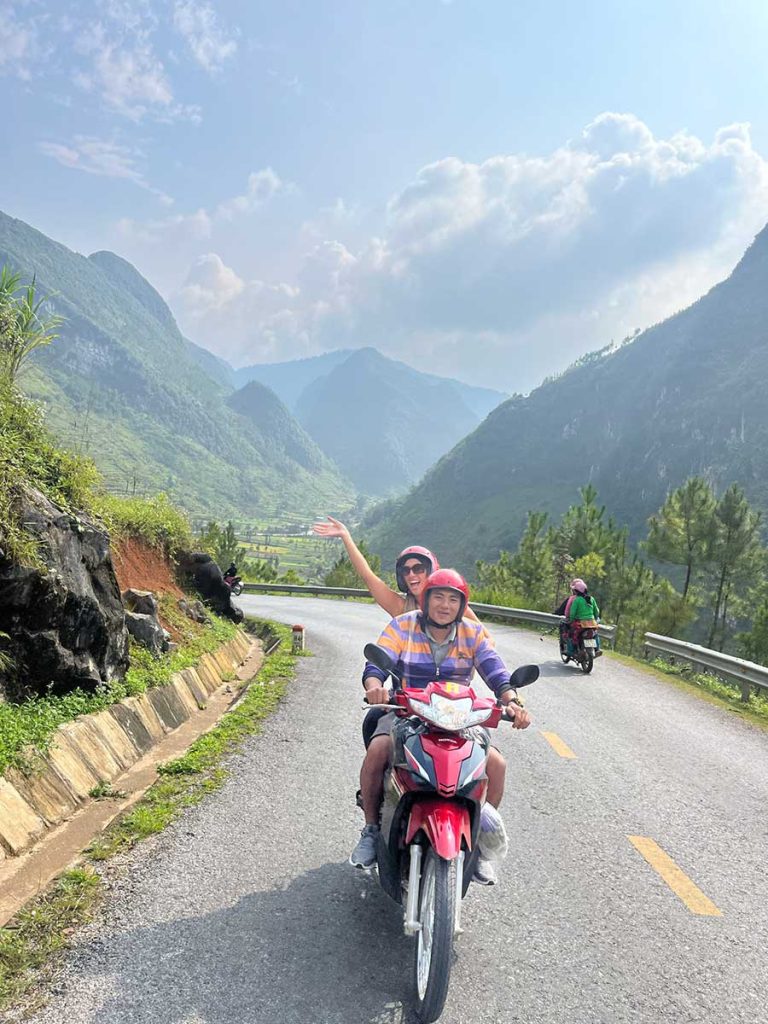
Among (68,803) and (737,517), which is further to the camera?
(737,517)

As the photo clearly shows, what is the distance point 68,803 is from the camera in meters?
4.79

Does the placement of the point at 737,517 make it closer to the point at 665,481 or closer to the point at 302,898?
the point at 302,898

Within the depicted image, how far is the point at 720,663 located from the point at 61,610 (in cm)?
1190

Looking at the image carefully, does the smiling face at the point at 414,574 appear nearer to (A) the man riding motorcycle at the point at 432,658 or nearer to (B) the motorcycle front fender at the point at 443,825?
(A) the man riding motorcycle at the point at 432,658

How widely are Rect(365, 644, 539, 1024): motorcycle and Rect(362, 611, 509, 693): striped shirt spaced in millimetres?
484

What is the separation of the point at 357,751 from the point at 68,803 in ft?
9.56

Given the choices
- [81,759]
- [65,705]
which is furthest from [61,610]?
[81,759]

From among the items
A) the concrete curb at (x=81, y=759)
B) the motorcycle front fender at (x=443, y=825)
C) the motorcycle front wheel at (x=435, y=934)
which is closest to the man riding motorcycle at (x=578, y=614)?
the concrete curb at (x=81, y=759)

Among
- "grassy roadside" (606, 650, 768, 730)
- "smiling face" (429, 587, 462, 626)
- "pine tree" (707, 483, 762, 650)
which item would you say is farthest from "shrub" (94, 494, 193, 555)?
"pine tree" (707, 483, 762, 650)

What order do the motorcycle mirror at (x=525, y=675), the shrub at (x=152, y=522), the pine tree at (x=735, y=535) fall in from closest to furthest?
1. the motorcycle mirror at (x=525, y=675)
2. the shrub at (x=152, y=522)
3. the pine tree at (x=735, y=535)

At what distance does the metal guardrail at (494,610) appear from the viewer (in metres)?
20.9

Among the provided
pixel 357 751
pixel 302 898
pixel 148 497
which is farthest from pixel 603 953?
pixel 148 497

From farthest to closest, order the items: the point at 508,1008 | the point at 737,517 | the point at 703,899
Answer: the point at 737,517 < the point at 703,899 < the point at 508,1008

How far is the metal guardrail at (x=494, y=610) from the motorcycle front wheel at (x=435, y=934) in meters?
14.0
